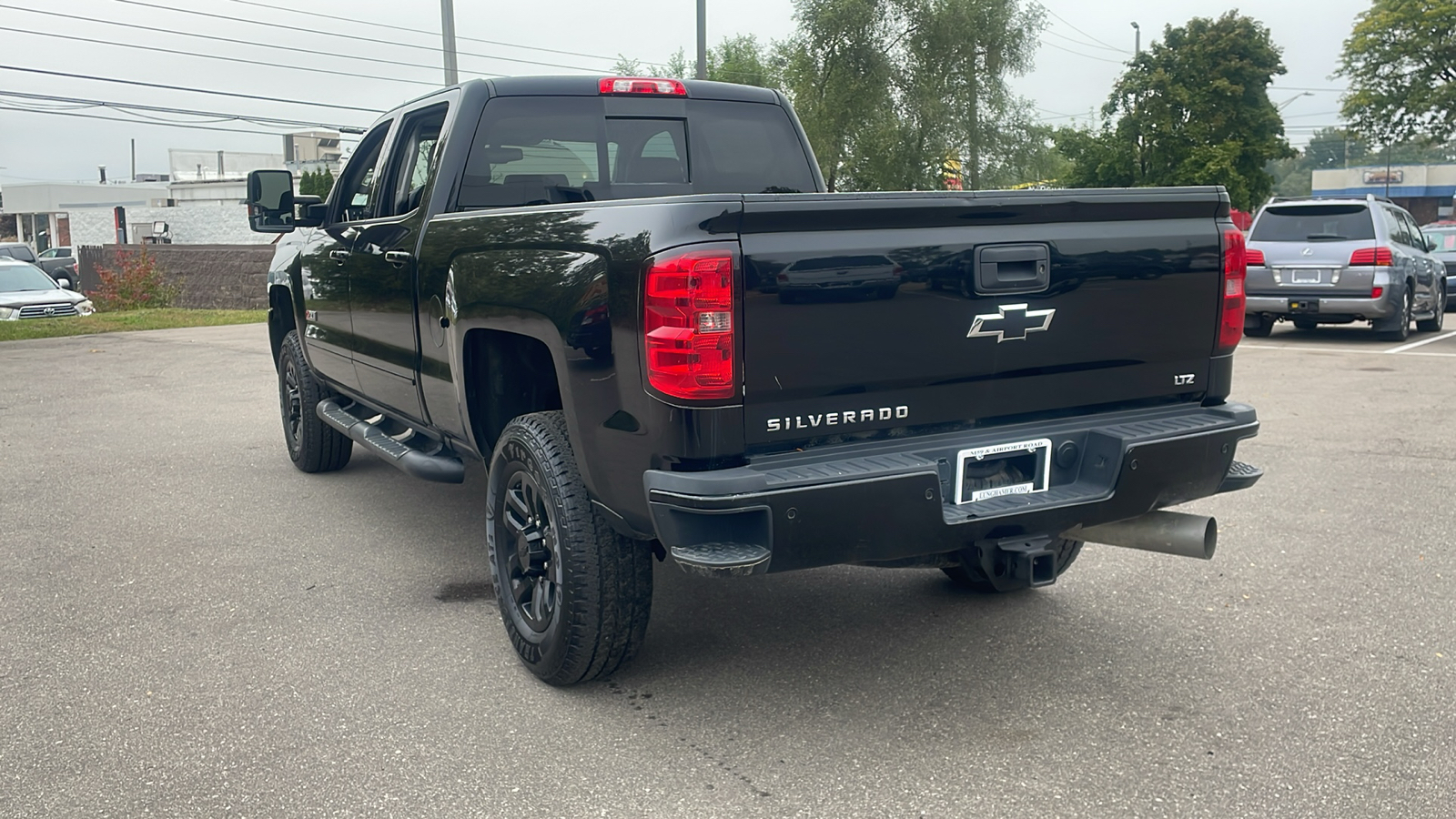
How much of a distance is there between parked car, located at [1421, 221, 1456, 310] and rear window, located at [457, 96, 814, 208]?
17.0 meters

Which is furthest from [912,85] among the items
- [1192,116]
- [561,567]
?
[561,567]

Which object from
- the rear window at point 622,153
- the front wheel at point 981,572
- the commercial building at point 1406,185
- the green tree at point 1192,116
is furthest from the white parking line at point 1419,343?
the commercial building at point 1406,185

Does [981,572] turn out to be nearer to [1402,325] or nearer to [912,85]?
[1402,325]

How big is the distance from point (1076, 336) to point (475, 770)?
82.4 inches

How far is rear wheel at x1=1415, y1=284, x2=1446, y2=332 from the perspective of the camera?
1521 cm

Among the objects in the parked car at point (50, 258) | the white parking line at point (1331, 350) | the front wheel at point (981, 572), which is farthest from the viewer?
the parked car at point (50, 258)

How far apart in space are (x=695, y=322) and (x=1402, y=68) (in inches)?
2012

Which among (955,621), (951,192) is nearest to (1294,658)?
(955,621)

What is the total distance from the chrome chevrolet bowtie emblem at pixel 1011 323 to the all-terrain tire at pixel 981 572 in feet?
3.89

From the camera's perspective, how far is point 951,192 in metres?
3.39

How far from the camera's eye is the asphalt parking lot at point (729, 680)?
10.3ft

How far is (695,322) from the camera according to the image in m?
3.06

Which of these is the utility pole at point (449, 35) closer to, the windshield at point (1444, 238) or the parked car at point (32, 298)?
the parked car at point (32, 298)

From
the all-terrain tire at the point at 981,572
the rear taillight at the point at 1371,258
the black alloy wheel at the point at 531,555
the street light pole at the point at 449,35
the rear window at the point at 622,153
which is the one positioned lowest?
the all-terrain tire at the point at 981,572
